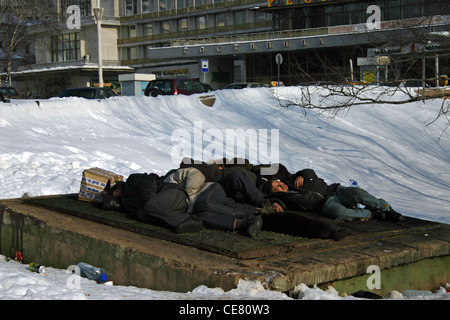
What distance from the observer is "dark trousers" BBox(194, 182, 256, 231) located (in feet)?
22.8

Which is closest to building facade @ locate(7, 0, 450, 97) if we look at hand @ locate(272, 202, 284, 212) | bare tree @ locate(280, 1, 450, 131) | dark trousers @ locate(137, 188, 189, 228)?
bare tree @ locate(280, 1, 450, 131)

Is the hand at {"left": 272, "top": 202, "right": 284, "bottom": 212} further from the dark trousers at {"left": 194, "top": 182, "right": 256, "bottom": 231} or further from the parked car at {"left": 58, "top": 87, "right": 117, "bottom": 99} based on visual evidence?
the parked car at {"left": 58, "top": 87, "right": 117, "bottom": 99}

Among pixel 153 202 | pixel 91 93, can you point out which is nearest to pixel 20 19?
pixel 91 93

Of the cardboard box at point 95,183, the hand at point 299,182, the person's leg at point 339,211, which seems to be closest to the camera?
the person's leg at point 339,211

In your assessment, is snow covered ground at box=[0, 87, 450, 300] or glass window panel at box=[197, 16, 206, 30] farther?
glass window panel at box=[197, 16, 206, 30]

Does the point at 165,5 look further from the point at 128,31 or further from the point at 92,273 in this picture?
the point at 92,273

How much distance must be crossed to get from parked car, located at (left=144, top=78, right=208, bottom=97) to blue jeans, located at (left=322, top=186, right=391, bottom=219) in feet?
68.2

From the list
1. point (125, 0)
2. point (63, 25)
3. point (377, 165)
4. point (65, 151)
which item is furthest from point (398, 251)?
point (63, 25)

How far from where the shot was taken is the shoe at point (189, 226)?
6.66 m

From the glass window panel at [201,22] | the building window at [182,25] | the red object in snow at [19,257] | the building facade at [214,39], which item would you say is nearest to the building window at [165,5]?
the building facade at [214,39]

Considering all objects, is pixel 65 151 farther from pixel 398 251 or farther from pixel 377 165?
pixel 398 251

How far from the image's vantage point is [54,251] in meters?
7.61

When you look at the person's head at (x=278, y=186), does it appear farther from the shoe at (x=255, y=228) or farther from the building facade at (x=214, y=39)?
the building facade at (x=214, y=39)

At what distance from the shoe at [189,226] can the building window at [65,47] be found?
69.7 meters
